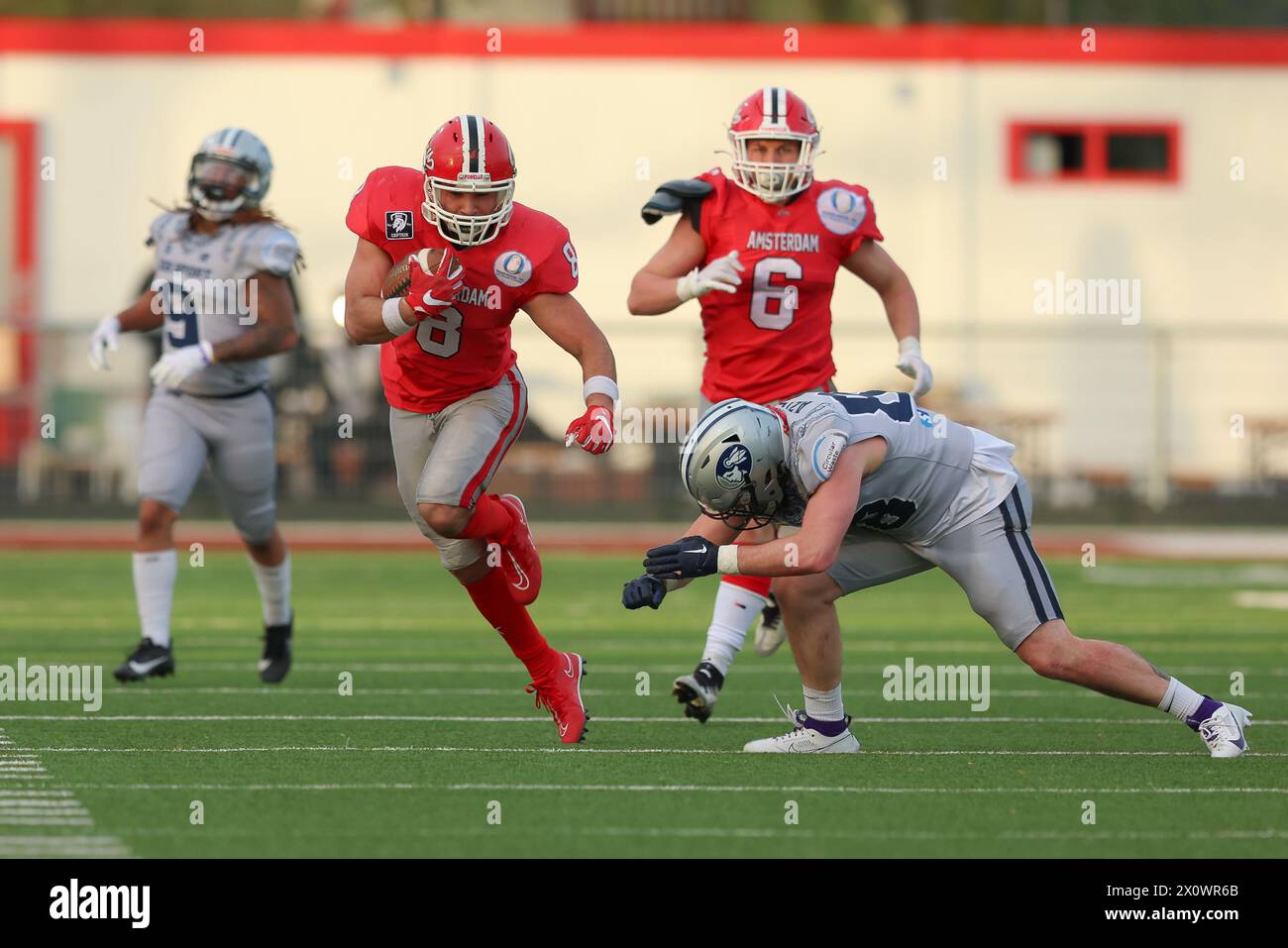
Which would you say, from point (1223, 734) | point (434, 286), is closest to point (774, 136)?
point (434, 286)

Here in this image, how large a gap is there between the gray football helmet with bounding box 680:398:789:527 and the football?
3.18ft

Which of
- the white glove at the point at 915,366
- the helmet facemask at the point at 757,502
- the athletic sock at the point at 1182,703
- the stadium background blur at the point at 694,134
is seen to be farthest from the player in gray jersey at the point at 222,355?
the stadium background blur at the point at 694,134

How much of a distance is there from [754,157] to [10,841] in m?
3.73

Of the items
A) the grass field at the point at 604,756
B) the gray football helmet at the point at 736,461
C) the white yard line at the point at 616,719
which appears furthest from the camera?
the white yard line at the point at 616,719

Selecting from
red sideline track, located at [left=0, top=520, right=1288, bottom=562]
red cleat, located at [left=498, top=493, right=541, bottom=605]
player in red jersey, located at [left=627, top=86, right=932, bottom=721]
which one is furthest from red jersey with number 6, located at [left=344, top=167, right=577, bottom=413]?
red sideline track, located at [left=0, top=520, right=1288, bottom=562]

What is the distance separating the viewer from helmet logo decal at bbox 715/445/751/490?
5.38 meters

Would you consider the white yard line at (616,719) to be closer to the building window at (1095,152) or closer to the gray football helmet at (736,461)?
the gray football helmet at (736,461)

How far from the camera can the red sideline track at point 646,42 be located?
20.3 meters

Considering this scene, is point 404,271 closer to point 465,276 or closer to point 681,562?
point 465,276

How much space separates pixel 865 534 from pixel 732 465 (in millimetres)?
840

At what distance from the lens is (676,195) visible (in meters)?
7.38

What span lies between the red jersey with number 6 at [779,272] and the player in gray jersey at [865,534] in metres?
1.31

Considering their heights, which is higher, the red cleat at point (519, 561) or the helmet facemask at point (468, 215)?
the helmet facemask at point (468, 215)

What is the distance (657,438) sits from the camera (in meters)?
16.2
